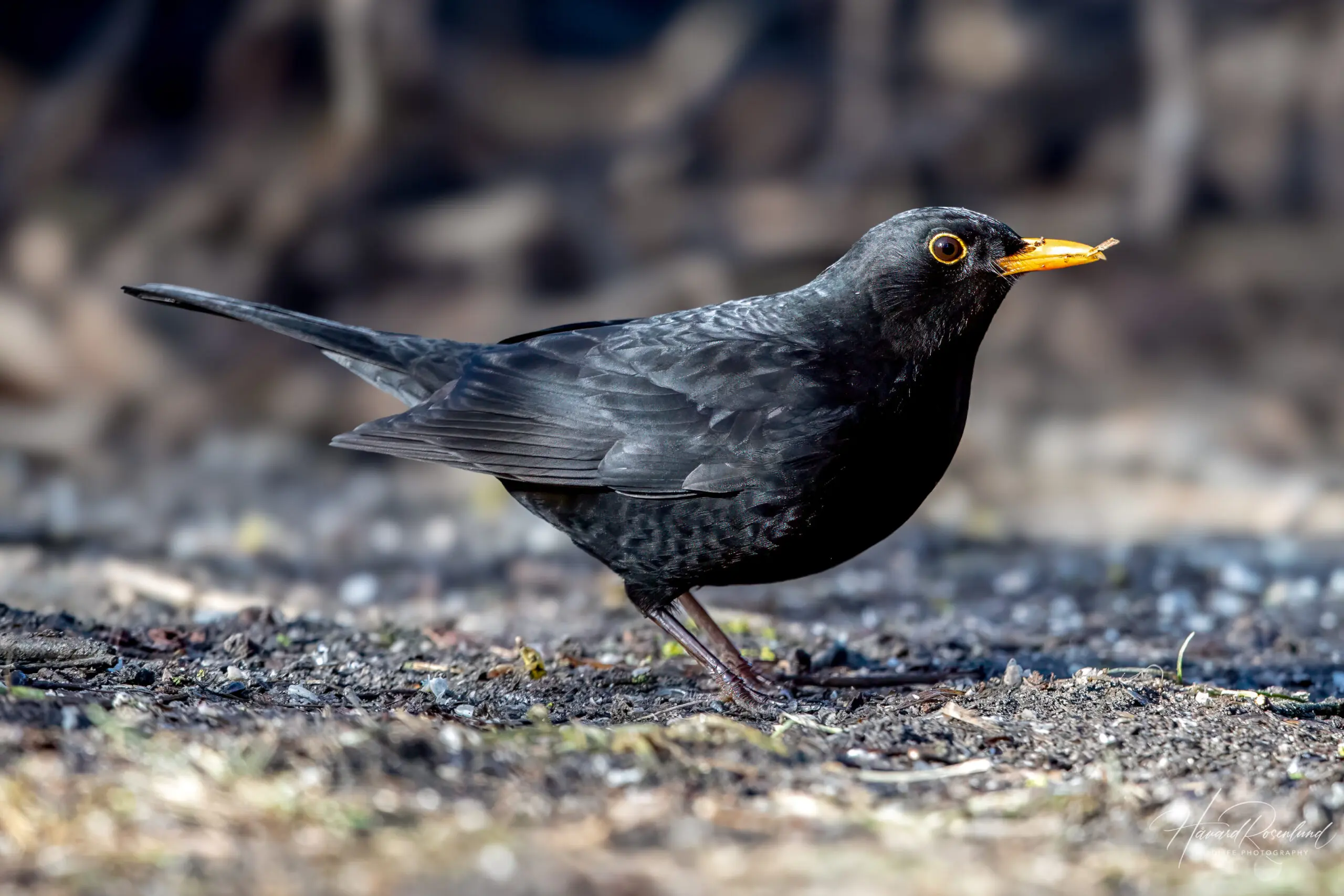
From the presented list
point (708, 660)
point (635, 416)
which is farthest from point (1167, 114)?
point (708, 660)

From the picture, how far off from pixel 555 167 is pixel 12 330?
4.40 meters

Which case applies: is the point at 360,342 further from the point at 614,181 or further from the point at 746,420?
the point at 614,181

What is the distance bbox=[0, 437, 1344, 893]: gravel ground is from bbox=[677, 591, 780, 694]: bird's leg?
16 cm

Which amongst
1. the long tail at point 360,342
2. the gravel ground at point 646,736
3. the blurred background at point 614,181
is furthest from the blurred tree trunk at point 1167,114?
the long tail at point 360,342

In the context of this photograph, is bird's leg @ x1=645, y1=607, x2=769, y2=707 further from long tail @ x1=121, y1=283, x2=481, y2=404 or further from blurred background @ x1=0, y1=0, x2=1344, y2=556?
blurred background @ x1=0, y1=0, x2=1344, y2=556

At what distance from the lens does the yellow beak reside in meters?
4.66

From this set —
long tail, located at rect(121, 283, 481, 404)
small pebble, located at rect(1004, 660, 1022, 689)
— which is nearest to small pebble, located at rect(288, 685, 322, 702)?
long tail, located at rect(121, 283, 481, 404)

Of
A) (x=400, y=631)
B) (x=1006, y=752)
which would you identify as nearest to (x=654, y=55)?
(x=400, y=631)

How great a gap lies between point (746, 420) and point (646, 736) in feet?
4.81

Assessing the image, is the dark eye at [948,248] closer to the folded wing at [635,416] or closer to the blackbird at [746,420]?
the blackbird at [746,420]

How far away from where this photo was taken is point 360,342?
5.31m

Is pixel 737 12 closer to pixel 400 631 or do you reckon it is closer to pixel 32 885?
pixel 400 631

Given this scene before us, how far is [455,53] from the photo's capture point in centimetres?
1127

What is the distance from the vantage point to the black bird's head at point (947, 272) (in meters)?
4.72
